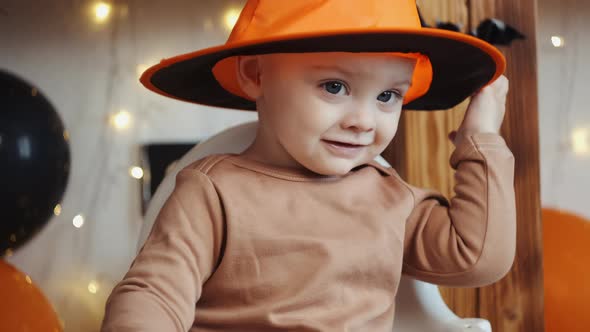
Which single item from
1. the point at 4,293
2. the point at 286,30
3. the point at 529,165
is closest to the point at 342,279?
the point at 286,30

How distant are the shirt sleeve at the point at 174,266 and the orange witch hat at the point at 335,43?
0.49 feet

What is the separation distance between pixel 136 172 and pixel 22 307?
0.51 m

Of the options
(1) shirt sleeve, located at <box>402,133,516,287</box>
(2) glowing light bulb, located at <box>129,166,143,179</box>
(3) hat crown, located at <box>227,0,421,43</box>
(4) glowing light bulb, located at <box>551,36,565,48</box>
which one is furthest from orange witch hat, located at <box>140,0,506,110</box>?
(4) glowing light bulb, located at <box>551,36,565,48</box>

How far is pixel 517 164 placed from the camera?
1.27 metres

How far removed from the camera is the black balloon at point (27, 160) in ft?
4.34

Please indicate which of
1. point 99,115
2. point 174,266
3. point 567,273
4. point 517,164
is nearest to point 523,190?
point 517,164

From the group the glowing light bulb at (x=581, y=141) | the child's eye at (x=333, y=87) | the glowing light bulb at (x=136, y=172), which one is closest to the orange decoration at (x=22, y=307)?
the glowing light bulb at (x=136, y=172)

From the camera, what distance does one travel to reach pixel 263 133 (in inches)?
34.6

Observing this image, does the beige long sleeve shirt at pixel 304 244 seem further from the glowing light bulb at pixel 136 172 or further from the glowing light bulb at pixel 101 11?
the glowing light bulb at pixel 101 11

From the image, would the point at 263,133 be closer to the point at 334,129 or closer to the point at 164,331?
the point at 334,129

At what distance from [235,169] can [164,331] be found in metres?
0.25

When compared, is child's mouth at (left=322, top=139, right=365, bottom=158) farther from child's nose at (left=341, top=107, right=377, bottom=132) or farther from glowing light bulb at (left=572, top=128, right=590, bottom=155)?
glowing light bulb at (left=572, top=128, right=590, bottom=155)

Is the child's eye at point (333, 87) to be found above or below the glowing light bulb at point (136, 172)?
above

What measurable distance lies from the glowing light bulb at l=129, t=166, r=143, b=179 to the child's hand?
909 mm
